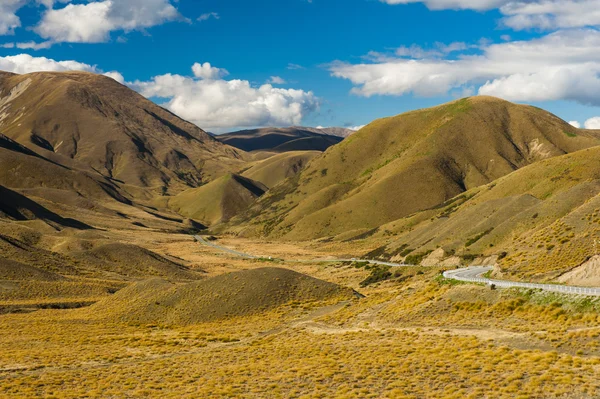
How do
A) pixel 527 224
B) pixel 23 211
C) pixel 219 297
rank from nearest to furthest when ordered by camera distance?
pixel 219 297, pixel 527 224, pixel 23 211

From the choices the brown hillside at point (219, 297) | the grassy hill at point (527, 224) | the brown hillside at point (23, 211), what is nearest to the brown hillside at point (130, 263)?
the brown hillside at point (219, 297)

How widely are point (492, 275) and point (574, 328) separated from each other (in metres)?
18.5

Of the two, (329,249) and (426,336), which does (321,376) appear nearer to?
(426,336)

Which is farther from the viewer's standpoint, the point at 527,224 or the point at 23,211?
the point at 23,211

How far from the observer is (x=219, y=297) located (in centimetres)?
6406

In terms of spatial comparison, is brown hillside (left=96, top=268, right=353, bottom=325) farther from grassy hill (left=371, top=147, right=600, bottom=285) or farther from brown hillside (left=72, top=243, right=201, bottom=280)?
brown hillside (left=72, top=243, right=201, bottom=280)

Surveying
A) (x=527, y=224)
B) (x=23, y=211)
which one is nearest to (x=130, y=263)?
(x=23, y=211)

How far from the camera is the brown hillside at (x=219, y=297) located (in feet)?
202

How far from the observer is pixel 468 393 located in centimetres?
2567

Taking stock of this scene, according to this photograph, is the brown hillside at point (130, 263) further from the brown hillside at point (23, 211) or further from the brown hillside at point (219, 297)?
the brown hillside at point (23, 211)

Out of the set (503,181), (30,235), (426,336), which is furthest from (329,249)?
(426,336)

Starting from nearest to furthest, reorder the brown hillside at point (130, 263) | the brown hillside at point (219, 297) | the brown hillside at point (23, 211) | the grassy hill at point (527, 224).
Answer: the grassy hill at point (527, 224)
the brown hillside at point (219, 297)
the brown hillside at point (130, 263)
the brown hillside at point (23, 211)

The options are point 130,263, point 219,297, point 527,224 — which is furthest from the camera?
point 130,263

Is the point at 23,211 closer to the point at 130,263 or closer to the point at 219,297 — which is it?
the point at 130,263
